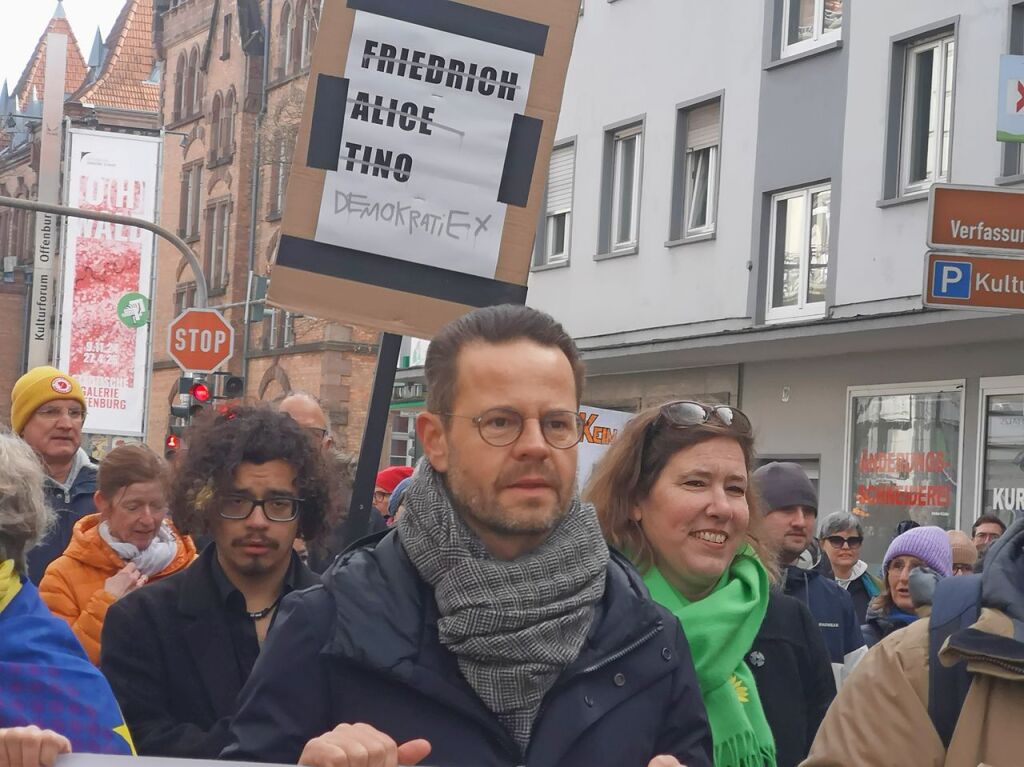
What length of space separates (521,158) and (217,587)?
1.73 m

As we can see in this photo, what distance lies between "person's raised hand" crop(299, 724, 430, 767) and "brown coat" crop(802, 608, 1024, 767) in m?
0.70

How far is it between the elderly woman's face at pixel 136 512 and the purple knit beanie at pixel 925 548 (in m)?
4.05

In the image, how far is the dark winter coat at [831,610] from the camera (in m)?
6.95

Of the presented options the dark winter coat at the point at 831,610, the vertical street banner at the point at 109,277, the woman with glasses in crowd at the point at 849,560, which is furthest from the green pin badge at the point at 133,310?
the dark winter coat at the point at 831,610

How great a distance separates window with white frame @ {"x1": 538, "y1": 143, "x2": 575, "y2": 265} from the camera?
90.4 ft

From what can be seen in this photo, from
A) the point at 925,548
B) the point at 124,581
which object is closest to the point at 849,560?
the point at 925,548

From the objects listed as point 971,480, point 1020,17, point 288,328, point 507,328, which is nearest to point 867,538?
point 971,480

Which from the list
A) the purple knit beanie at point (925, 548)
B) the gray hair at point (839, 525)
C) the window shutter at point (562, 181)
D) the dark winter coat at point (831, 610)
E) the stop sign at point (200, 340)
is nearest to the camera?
the dark winter coat at point (831, 610)

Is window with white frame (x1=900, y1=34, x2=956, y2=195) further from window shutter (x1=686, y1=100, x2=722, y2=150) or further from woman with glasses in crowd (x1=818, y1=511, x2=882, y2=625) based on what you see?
woman with glasses in crowd (x1=818, y1=511, x2=882, y2=625)

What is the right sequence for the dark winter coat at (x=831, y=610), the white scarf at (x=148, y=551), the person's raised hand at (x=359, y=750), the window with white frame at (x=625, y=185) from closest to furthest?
1. the person's raised hand at (x=359, y=750)
2. the white scarf at (x=148, y=551)
3. the dark winter coat at (x=831, y=610)
4. the window with white frame at (x=625, y=185)

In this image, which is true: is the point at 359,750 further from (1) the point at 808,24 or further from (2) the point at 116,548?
(1) the point at 808,24

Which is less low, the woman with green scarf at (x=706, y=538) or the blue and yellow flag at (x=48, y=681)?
the woman with green scarf at (x=706, y=538)

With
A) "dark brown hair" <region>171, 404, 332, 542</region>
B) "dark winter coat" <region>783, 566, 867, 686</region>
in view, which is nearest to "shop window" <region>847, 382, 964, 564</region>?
"dark winter coat" <region>783, 566, 867, 686</region>

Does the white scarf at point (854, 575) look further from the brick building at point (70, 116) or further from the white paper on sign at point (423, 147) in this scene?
the brick building at point (70, 116)
